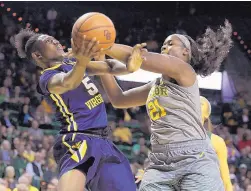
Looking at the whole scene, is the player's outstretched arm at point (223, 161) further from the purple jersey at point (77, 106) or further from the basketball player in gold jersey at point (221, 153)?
the purple jersey at point (77, 106)

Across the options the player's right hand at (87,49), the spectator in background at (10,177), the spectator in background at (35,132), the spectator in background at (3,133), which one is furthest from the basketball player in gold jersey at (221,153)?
the spectator in background at (35,132)

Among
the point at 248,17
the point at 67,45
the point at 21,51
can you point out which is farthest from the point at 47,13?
the point at 21,51

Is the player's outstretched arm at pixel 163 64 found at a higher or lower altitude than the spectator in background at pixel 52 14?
higher

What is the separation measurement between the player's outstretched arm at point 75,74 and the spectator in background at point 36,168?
5.06m

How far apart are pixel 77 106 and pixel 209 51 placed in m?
1.12

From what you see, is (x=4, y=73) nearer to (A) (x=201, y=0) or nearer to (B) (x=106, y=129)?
(A) (x=201, y=0)

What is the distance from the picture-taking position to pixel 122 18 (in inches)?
542

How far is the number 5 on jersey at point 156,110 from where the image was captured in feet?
12.3

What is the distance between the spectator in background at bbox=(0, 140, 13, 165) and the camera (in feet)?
28.4

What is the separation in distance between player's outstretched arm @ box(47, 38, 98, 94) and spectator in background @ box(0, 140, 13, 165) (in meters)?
5.26

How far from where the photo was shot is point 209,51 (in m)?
4.21

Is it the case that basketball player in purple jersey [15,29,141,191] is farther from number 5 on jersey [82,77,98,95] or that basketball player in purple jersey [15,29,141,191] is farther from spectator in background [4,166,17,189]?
spectator in background [4,166,17,189]

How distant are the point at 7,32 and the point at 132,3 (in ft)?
11.1

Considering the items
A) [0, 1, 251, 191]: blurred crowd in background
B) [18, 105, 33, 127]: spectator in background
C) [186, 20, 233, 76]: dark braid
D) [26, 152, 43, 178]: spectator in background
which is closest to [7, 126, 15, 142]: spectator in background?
[0, 1, 251, 191]: blurred crowd in background
